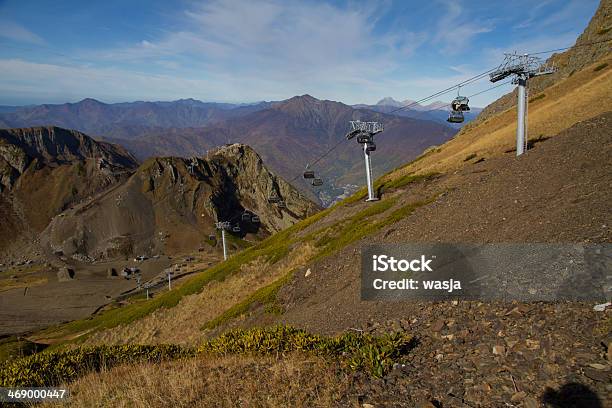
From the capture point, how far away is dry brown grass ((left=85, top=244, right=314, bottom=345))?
4003cm

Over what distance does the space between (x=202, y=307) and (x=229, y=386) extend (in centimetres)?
3771

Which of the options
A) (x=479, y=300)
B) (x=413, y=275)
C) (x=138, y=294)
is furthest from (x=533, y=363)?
(x=138, y=294)

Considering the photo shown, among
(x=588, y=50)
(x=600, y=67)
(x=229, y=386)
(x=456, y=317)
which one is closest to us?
(x=229, y=386)

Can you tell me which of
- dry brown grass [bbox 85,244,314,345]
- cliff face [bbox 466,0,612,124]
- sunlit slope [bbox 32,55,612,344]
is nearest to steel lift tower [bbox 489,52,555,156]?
sunlit slope [bbox 32,55,612,344]

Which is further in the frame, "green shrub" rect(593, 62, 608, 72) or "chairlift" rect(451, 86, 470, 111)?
"green shrub" rect(593, 62, 608, 72)

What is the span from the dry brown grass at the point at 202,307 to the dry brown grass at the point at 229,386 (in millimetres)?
23776

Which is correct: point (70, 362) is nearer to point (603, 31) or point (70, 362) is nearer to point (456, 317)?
point (456, 317)

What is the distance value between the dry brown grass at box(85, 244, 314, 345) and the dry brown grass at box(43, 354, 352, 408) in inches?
936

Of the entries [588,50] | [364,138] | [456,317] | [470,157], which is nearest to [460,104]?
[364,138]

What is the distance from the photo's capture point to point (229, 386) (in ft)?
31.1

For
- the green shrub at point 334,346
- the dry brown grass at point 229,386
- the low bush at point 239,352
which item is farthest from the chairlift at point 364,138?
the dry brown grass at point 229,386

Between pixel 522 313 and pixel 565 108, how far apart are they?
174 feet

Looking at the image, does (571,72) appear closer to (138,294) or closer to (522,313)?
(522,313)

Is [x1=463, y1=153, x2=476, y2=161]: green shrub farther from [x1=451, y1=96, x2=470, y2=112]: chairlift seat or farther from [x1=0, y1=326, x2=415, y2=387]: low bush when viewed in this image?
[x1=0, y1=326, x2=415, y2=387]: low bush
